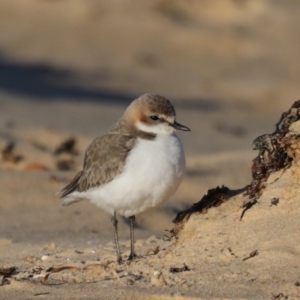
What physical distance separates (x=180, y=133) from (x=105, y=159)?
7702 millimetres

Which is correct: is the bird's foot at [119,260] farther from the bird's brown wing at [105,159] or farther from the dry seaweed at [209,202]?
the bird's brown wing at [105,159]

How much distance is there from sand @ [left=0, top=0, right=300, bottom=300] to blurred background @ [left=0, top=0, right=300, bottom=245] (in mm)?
39

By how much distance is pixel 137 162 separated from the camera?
613cm

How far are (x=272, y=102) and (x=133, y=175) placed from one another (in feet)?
37.6

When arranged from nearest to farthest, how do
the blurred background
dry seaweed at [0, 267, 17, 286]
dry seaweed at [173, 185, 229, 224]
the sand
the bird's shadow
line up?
the sand < dry seaweed at [0, 267, 17, 286] < dry seaweed at [173, 185, 229, 224] < the blurred background < the bird's shadow

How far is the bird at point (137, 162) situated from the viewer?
240 inches

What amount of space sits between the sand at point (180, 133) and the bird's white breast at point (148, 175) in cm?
31

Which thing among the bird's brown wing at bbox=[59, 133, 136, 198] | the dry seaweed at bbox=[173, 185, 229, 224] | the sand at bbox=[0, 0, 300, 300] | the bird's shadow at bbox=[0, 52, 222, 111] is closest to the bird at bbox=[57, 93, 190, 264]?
the bird's brown wing at bbox=[59, 133, 136, 198]

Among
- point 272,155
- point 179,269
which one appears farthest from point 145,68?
point 179,269

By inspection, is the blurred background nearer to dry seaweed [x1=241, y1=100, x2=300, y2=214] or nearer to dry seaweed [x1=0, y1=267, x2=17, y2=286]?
dry seaweed [x1=241, y1=100, x2=300, y2=214]

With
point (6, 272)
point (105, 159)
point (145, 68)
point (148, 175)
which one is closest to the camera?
point (6, 272)

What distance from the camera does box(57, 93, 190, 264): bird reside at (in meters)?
6.10

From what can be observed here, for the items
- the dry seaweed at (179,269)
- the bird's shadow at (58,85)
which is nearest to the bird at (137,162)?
the dry seaweed at (179,269)

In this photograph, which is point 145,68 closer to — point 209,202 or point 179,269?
point 209,202
